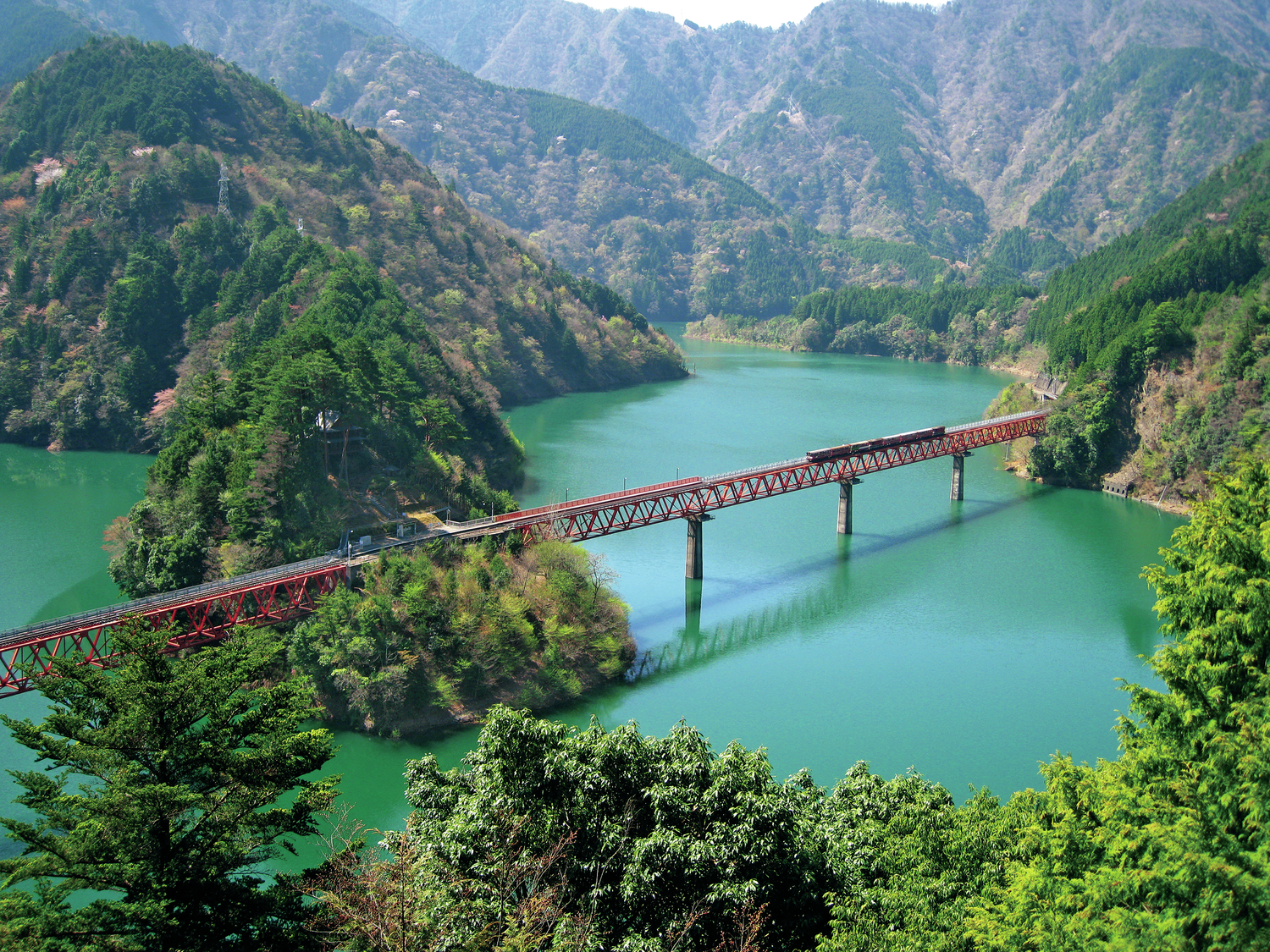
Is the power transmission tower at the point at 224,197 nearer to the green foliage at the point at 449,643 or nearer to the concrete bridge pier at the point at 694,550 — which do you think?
the concrete bridge pier at the point at 694,550

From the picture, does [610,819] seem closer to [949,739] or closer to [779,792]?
[779,792]

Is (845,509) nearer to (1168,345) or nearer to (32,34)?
(1168,345)

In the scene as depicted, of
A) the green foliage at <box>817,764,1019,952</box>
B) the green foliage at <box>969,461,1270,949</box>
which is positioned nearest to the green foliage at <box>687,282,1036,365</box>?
the green foliage at <box>817,764,1019,952</box>

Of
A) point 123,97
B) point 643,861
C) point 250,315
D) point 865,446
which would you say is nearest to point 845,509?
point 865,446

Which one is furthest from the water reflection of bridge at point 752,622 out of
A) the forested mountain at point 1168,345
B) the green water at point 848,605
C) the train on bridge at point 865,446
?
the forested mountain at point 1168,345

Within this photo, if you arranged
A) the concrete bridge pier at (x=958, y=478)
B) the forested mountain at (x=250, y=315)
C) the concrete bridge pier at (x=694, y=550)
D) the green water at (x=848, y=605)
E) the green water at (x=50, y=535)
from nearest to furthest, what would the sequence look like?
the green water at (x=848, y=605), the green water at (x=50, y=535), the forested mountain at (x=250, y=315), the concrete bridge pier at (x=694, y=550), the concrete bridge pier at (x=958, y=478)

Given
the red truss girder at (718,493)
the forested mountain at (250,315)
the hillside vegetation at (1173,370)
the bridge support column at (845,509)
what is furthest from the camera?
the hillside vegetation at (1173,370)

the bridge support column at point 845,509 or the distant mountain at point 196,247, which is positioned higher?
the distant mountain at point 196,247

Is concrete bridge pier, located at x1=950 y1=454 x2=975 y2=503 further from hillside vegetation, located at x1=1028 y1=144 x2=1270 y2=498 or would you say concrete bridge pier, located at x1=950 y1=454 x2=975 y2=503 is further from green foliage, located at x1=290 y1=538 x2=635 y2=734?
green foliage, located at x1=290 y1=538 x2=635 y2=734
